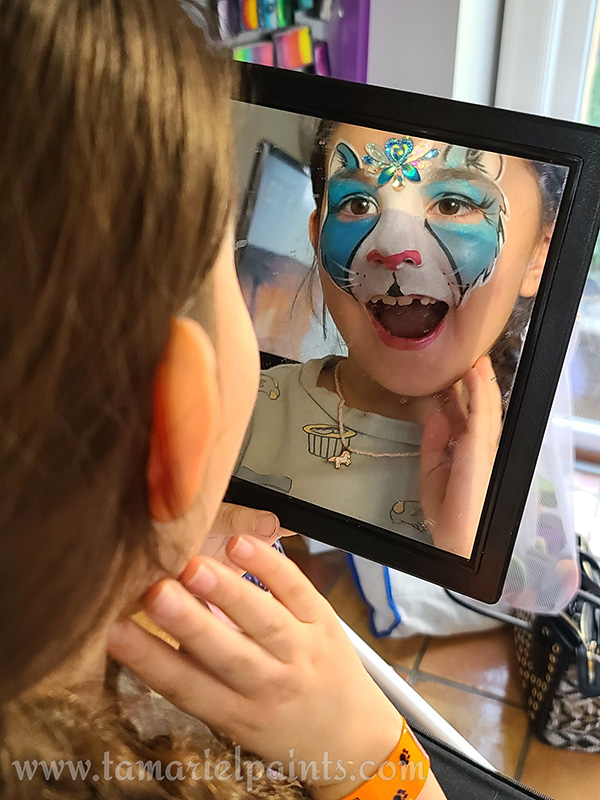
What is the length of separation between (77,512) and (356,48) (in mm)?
665

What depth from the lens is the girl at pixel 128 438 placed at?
255mm

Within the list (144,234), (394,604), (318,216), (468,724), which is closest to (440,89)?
(318,216)

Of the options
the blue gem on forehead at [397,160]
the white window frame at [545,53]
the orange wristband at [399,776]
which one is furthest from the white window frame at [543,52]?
the orange wristband at [399,776]

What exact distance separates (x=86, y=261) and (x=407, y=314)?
0.78ft

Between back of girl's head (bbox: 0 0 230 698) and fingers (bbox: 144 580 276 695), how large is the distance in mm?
62

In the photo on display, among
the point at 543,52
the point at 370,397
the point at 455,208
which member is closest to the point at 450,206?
the point at 455,208

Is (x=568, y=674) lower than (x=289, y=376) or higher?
lower

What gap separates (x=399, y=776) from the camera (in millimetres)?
458

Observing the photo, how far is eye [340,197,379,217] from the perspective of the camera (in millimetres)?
440

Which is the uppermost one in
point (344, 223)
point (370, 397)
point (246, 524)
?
point (344, 223)

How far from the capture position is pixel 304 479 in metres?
0.51

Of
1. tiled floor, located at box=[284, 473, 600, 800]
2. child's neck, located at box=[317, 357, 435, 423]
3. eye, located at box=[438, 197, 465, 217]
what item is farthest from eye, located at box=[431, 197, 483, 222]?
tiled floor, located at box=[284, 473, 600, 800]

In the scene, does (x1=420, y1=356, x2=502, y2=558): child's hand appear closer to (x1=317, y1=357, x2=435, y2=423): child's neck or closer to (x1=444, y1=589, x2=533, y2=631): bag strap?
(x1=317, y1=357, x2=435, y2=423): child's neck

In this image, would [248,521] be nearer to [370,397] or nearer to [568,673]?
[370,397]
